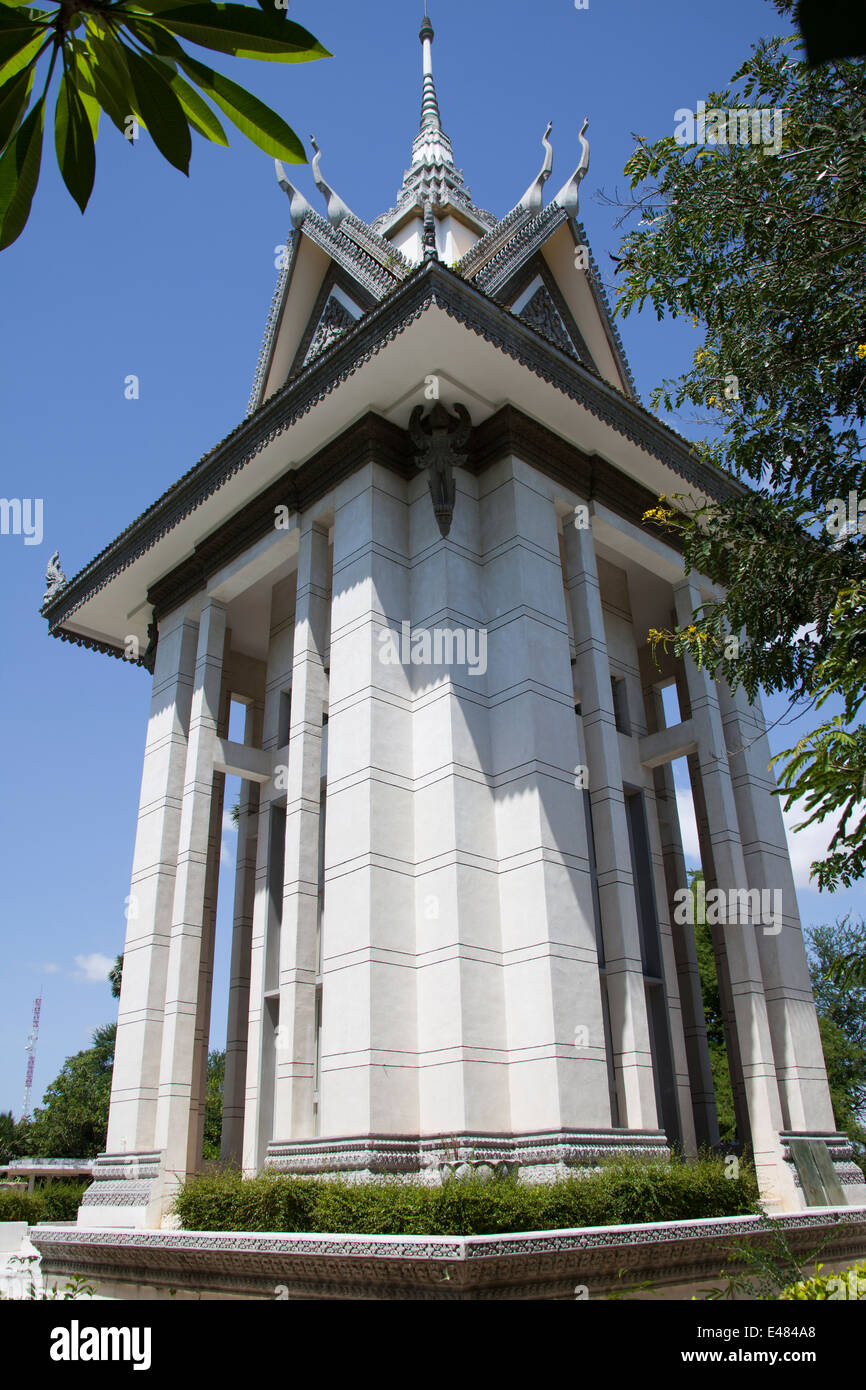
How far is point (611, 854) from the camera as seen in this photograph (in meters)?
14.5

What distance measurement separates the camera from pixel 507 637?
1475 centimetres

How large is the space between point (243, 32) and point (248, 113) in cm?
23

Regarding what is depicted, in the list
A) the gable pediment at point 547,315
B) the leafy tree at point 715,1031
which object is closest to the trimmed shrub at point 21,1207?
the leafy tree at point 715,1031

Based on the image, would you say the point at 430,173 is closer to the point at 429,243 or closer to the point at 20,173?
the point at 429,243

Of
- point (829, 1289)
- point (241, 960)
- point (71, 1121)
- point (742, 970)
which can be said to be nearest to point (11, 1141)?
point (71, 1121)

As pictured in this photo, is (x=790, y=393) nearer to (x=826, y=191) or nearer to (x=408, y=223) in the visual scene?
(x=826, y=191)

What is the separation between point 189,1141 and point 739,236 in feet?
50.6

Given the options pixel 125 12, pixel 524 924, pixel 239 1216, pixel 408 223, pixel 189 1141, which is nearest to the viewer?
pixel 125 12

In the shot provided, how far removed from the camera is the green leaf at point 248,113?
2.70 m

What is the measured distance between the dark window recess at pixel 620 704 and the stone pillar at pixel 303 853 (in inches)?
234

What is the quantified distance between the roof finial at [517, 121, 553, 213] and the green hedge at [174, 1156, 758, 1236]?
16.6 meters

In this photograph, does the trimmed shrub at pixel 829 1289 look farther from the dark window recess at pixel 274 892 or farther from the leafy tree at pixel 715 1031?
the leafy tree at pixel 715 1031
